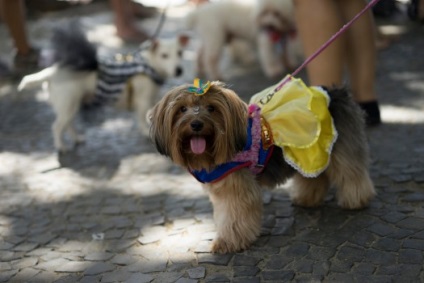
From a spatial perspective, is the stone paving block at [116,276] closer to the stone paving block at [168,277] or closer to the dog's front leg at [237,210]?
the stone paving block at [168,277]

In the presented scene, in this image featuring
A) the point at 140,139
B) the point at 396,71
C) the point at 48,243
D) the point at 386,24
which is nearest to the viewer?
the point at 48,243

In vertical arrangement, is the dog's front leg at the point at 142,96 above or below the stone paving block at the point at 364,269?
above

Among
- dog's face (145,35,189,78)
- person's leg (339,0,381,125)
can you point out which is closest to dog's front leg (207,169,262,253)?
person's leg (339,0,381,125)

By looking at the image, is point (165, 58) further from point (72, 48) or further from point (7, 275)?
point (7, 275)

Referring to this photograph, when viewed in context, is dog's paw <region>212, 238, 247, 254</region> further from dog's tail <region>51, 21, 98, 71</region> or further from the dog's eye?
dog's tail <region>51, 21, 98, 71</region>

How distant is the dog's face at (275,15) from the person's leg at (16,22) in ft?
11.1

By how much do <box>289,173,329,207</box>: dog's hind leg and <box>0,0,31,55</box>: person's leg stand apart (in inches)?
221

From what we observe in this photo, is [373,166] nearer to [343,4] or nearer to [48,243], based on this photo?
[343,4]

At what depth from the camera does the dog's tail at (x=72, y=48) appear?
5016 millimetres

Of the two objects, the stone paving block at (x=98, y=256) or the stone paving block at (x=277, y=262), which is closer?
the stone paving block at (x=277, y=262)

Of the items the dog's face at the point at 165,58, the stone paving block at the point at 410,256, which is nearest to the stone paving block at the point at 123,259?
the stone paving block at the point at 410,256

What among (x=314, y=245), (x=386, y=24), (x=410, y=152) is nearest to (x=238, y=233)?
(x=314, y=245)

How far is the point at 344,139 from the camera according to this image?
11.0 ft

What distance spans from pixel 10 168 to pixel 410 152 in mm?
3348
